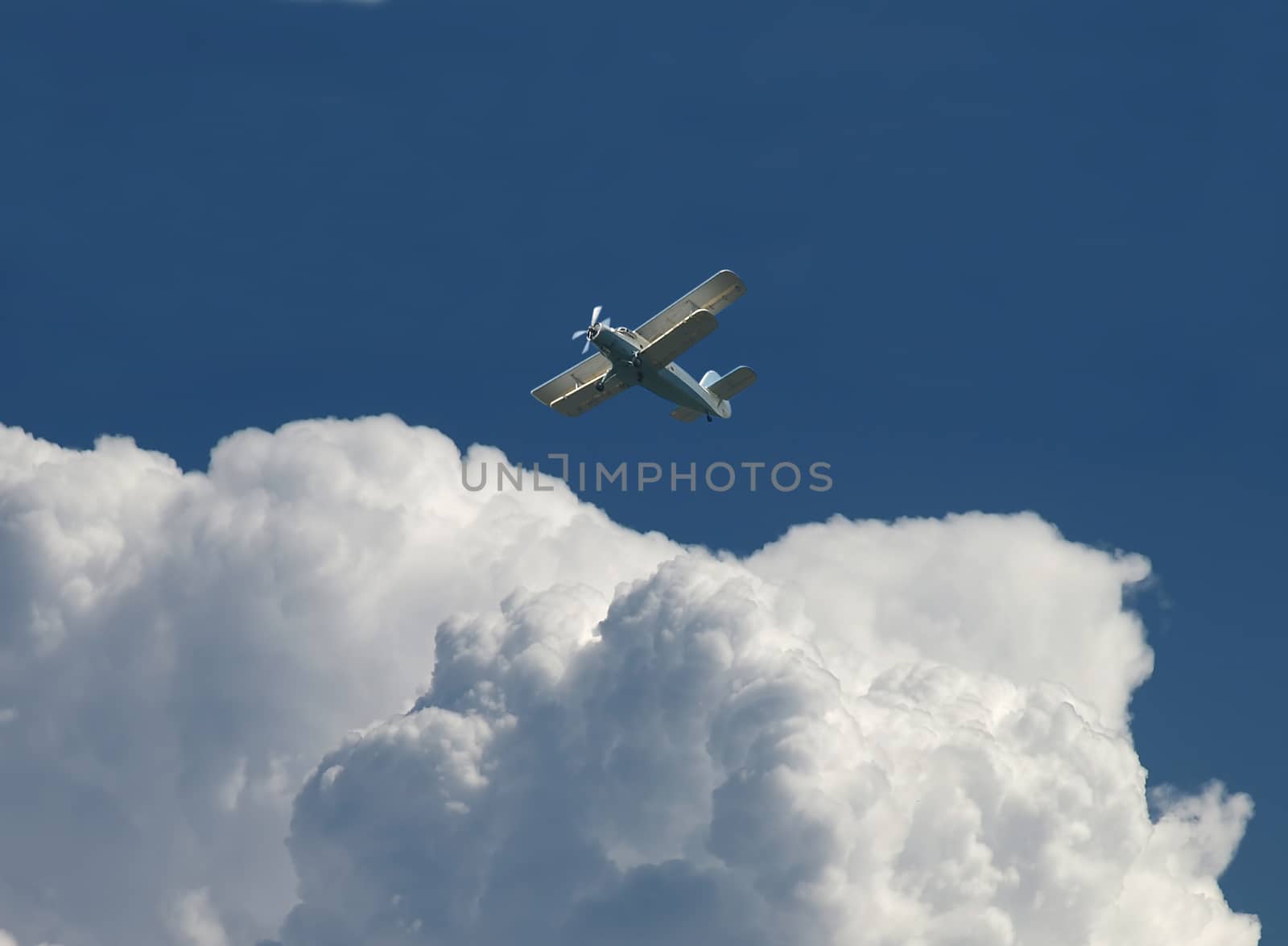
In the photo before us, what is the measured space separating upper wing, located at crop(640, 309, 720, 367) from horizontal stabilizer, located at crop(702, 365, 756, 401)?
7.90 m

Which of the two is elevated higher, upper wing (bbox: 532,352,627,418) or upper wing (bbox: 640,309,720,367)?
upper wing (bbox: 532,352,627,418)

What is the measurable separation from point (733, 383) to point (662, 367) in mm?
8186

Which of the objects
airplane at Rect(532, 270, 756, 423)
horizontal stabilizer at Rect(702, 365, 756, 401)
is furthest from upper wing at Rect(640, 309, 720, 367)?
horizontal stabilizer at Rect(702, 365, 756, 401)

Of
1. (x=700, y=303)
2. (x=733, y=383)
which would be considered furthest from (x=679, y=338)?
(x=733, y=383)

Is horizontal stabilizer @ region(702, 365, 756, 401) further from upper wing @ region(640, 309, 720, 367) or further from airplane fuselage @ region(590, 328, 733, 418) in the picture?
upper wing @ region(640, 309, 720, 367)

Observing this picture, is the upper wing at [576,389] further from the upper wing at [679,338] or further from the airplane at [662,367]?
the upper wing at [679,338]

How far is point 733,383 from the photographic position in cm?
13200

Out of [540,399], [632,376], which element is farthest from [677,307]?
[540,399]

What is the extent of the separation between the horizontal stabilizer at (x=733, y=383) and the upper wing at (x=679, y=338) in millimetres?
7902

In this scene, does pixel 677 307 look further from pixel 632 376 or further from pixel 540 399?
pixel 540 399

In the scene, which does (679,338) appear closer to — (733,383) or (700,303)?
(700,303)

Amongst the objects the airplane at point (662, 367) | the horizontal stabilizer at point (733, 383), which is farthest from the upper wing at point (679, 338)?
the horizontal stabilizer at point (733, 383)

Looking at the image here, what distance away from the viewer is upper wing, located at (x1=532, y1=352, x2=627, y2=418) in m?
132

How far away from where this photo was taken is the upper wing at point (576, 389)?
132 metres
